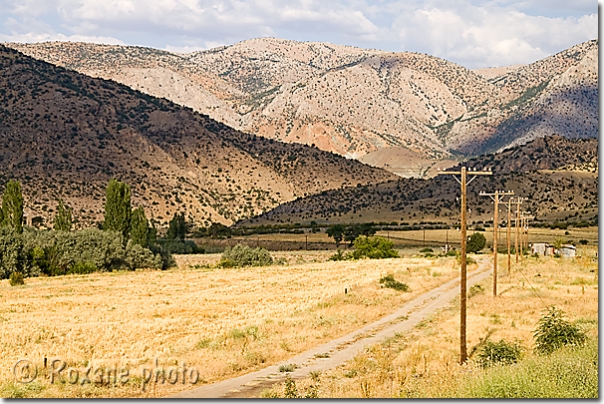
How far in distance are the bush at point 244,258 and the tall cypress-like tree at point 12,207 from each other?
18.4 metres

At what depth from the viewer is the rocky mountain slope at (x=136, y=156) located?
11562cm

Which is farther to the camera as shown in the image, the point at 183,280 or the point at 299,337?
the point at 183,280

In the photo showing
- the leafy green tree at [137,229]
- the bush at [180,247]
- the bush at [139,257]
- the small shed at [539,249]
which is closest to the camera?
the bush at [139,257]

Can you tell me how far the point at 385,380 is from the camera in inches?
768

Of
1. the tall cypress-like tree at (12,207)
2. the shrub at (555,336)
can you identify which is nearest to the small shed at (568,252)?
the tall cypress-like tree at (12,207)

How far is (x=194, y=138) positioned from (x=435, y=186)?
44219 millimetres

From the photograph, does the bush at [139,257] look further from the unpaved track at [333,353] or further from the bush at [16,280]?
the unpaved track at [333,353]

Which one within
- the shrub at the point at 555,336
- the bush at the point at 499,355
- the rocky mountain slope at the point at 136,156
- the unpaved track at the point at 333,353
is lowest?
the unpaved track at the point at 333,353

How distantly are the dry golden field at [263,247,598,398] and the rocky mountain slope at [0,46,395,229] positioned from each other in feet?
234

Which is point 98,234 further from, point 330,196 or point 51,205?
point 330,196

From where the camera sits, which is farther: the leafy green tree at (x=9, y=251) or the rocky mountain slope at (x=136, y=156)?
the rocky mountain slope at (x=136, y=156)

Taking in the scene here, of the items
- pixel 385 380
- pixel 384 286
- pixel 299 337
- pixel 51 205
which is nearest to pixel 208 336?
pixel 299 337

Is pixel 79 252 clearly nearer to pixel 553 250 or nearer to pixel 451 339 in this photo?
pixel 451 339

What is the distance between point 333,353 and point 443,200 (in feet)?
349
